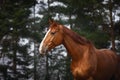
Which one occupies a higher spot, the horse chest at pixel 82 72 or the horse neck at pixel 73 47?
the horse neck at pixel 73 47

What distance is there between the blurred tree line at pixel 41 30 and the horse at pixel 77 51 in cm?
579

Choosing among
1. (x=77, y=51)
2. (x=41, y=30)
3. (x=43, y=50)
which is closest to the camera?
(x=43, y=50)

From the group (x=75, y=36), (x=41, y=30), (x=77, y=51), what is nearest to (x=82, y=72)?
(x=77, y=51)

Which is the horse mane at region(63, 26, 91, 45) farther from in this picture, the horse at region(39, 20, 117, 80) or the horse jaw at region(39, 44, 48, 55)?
the horse jaw at region(39, 44, 48, 55)

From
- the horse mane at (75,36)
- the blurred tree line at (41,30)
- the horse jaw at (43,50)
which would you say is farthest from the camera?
the blurred tree line at (41,30)

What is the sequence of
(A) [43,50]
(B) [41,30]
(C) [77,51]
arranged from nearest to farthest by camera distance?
1. (A) [43,50]
2. (C) [77,51]
3. (B) [41,30]

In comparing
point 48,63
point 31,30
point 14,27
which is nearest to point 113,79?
point 14,27

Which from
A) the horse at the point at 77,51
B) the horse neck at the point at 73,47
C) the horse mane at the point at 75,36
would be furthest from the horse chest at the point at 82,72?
the horse mane at the point at 75,36

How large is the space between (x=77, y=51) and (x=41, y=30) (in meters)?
13.4

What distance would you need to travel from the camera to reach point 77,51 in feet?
18.2

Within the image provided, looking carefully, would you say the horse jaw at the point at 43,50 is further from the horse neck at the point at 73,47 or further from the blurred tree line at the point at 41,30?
the blurred tree line at the point at 41,30

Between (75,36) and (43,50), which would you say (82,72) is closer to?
(75,36)

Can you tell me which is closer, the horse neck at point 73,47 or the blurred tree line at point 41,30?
the horse neck at point 73,47

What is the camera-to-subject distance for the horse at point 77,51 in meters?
5.39
